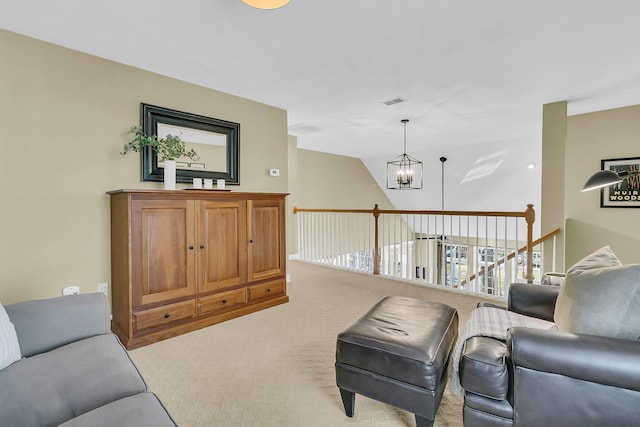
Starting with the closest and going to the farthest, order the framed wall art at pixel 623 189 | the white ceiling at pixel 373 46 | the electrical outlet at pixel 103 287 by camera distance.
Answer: the white ceiling at pixel 373 46, the electrical outlet at pixel 103 287, the framed wall art at pixel 623 189

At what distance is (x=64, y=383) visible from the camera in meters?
1.25

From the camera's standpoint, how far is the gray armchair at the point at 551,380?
3.69ft

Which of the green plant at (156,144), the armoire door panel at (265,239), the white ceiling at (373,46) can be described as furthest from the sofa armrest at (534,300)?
the green plant at (156,144)

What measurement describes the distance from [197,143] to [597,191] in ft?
16.9

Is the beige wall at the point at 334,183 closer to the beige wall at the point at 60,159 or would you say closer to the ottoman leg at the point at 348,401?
the beige wall at the point at 60,159

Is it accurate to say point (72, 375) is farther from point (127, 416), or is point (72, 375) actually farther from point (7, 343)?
point (127, 416)

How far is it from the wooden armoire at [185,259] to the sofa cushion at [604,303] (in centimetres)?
254

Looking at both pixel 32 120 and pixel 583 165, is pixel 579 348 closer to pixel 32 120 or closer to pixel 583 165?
pixel 32 120

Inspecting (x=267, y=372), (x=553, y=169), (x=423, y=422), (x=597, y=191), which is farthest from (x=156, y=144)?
(x=597, y=191)

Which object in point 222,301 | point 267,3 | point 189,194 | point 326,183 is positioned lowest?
point 222,301

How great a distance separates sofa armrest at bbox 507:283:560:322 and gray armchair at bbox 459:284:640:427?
2.34 feet

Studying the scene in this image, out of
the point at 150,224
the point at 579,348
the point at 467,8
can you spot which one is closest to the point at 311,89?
the point at 467,8

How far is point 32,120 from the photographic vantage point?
2.41m

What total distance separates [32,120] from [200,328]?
6.86ft
